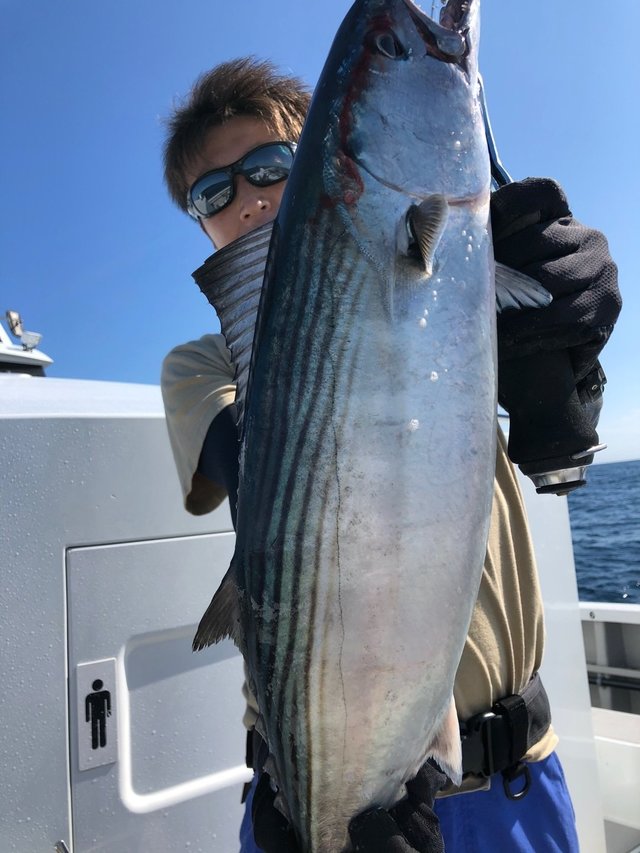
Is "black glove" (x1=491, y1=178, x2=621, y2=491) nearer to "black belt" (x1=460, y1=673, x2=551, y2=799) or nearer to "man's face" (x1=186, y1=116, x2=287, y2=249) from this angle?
"black belt" (x1=460, y1=673, x2=551, y2=799)

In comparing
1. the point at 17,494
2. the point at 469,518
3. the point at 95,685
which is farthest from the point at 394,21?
the point at 95,685

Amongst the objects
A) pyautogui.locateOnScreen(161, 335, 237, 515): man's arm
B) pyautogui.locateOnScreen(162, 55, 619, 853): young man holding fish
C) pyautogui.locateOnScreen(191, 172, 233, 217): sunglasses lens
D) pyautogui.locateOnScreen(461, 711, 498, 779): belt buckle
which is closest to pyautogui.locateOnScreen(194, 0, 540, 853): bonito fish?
pyautogui.locateOnScreen(162, 55, 619, 853): young man holding fish

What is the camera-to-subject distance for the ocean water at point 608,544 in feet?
40.7

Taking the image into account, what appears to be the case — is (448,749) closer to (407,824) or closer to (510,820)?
(407,824)

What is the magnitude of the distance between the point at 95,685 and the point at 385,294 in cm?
158

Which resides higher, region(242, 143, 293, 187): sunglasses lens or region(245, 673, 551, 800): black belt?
region(242, 143, 293, 187): sunglasses lens

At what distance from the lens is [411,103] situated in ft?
3.81

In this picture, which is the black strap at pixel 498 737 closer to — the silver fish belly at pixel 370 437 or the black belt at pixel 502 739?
the black belt at pixel 502 739

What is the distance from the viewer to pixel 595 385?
1.36 meters

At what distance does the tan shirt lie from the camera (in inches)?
58.7

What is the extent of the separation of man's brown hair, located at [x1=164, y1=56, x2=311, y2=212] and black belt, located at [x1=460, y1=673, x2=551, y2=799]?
1.88 meters

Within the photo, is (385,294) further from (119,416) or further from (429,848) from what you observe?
(119,416)

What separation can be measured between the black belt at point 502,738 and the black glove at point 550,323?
1.98ft

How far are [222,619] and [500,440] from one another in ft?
3.24
